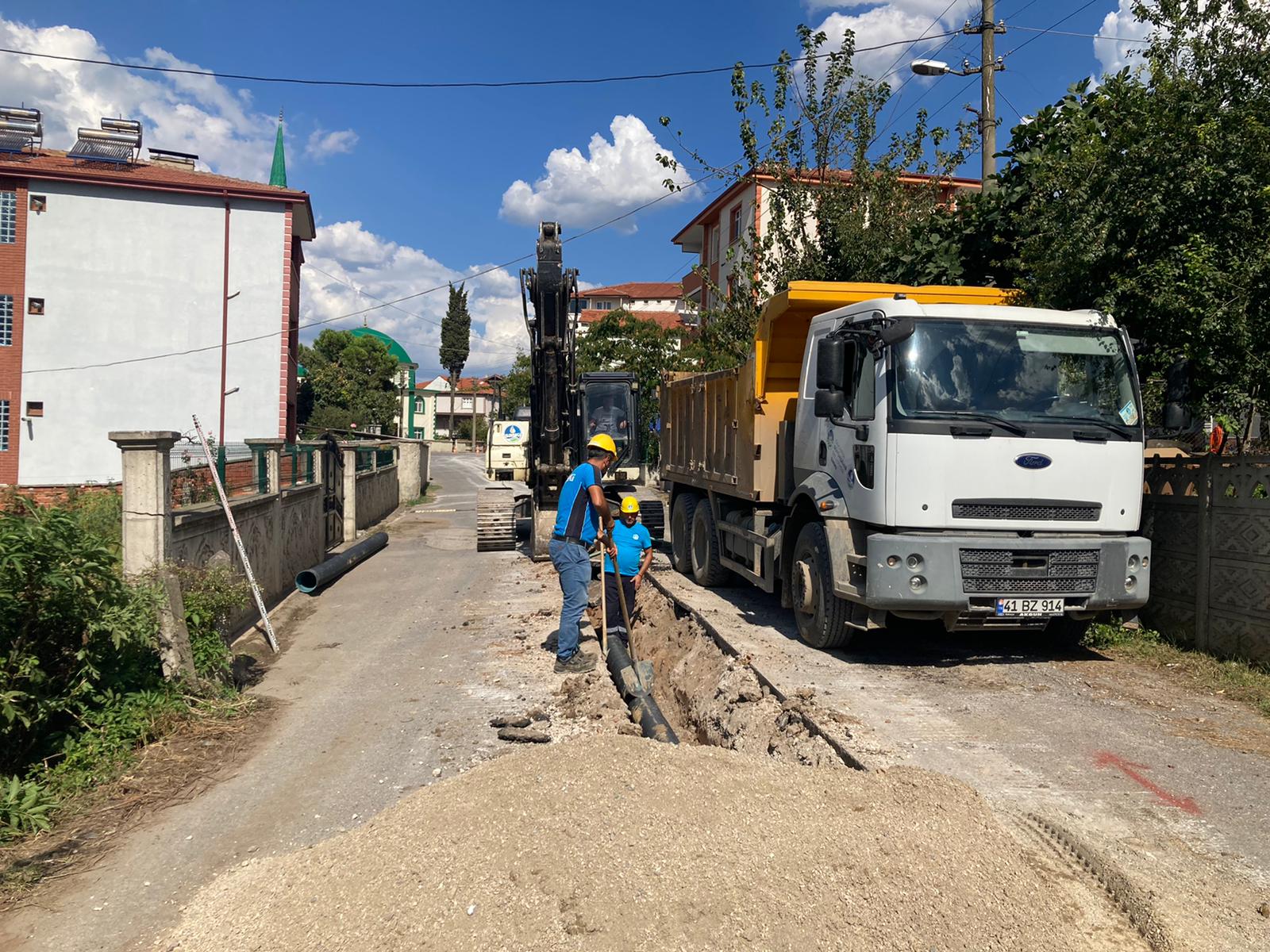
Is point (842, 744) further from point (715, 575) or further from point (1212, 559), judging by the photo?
point (715, 575)

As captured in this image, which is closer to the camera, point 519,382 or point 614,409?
point 614,409

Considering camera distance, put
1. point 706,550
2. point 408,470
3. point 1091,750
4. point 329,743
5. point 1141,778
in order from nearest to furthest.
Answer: point 1141,778 < point 1091,750 < point 329,743 < point 706,550 < point 408,470

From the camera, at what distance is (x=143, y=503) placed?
7.00 metres

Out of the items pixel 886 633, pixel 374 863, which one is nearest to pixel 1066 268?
pixel 886 633

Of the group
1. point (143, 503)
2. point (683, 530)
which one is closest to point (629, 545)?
point (143, 503)

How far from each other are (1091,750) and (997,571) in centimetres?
167

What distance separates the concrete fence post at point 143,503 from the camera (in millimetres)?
6934

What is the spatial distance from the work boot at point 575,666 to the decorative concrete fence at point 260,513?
124 inches

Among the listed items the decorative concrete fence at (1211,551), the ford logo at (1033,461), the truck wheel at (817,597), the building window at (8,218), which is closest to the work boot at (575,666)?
the truck wheel at (817,597)

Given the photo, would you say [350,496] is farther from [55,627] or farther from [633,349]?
[633,349]

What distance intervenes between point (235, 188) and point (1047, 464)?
1329 inches

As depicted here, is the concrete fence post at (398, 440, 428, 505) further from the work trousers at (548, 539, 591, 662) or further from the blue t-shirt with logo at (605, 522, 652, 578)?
the work trousers at (548, 539, 591, 662)

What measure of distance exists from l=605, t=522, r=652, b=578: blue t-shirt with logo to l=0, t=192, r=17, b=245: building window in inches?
1332

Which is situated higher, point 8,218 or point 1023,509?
point 8,218
